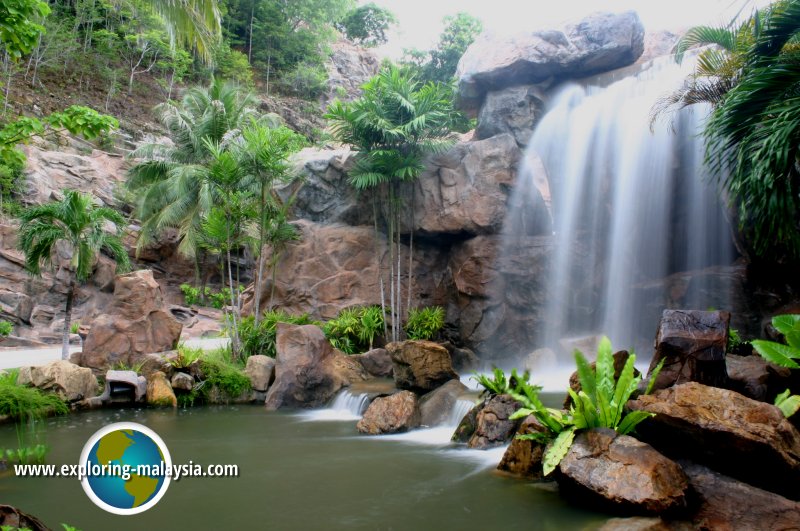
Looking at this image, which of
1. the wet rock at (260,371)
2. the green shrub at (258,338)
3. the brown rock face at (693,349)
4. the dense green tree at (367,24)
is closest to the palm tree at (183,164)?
the green shrub at (258,338)

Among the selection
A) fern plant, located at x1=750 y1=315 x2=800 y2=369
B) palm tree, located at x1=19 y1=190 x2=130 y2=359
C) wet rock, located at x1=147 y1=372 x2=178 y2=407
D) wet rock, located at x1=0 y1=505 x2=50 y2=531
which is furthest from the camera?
palm tree, located at x1=19 y1=190 x2=130 y2=359

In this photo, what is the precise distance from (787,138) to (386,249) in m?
10.6

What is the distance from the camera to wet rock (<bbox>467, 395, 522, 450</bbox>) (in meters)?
6.72

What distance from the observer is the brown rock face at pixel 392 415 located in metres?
7.97

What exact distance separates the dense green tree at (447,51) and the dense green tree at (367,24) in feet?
48.6

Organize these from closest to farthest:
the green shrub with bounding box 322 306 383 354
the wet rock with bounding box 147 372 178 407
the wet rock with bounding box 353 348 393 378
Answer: the wet rock with bounding box 147 372 178 407
the wet rock with bounding box 353 348 393 378
the green shrub with bounding box 322 306 383 354

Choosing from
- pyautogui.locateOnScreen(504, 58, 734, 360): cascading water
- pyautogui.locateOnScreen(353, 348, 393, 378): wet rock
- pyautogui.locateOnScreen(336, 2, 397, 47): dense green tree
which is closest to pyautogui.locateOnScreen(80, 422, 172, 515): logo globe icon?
pyautogui.locateOnScreen(353, 348, 393, 378): wet rock

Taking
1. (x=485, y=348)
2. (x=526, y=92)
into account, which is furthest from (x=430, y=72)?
(x=485, y=348)

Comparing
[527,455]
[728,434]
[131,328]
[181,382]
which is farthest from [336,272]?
[728,434]

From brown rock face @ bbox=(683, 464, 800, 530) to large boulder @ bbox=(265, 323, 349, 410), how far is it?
6.95m

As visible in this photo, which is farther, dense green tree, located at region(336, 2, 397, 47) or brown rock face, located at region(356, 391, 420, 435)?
dense green tree, located at region(336, 2, 397, 47)

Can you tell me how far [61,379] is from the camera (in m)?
9.24

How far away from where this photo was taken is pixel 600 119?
46.9 feet

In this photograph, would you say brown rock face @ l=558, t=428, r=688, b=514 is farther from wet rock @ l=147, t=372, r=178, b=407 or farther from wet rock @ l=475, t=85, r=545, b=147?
wet rock @ l=475, t=85, r=545, b=147
